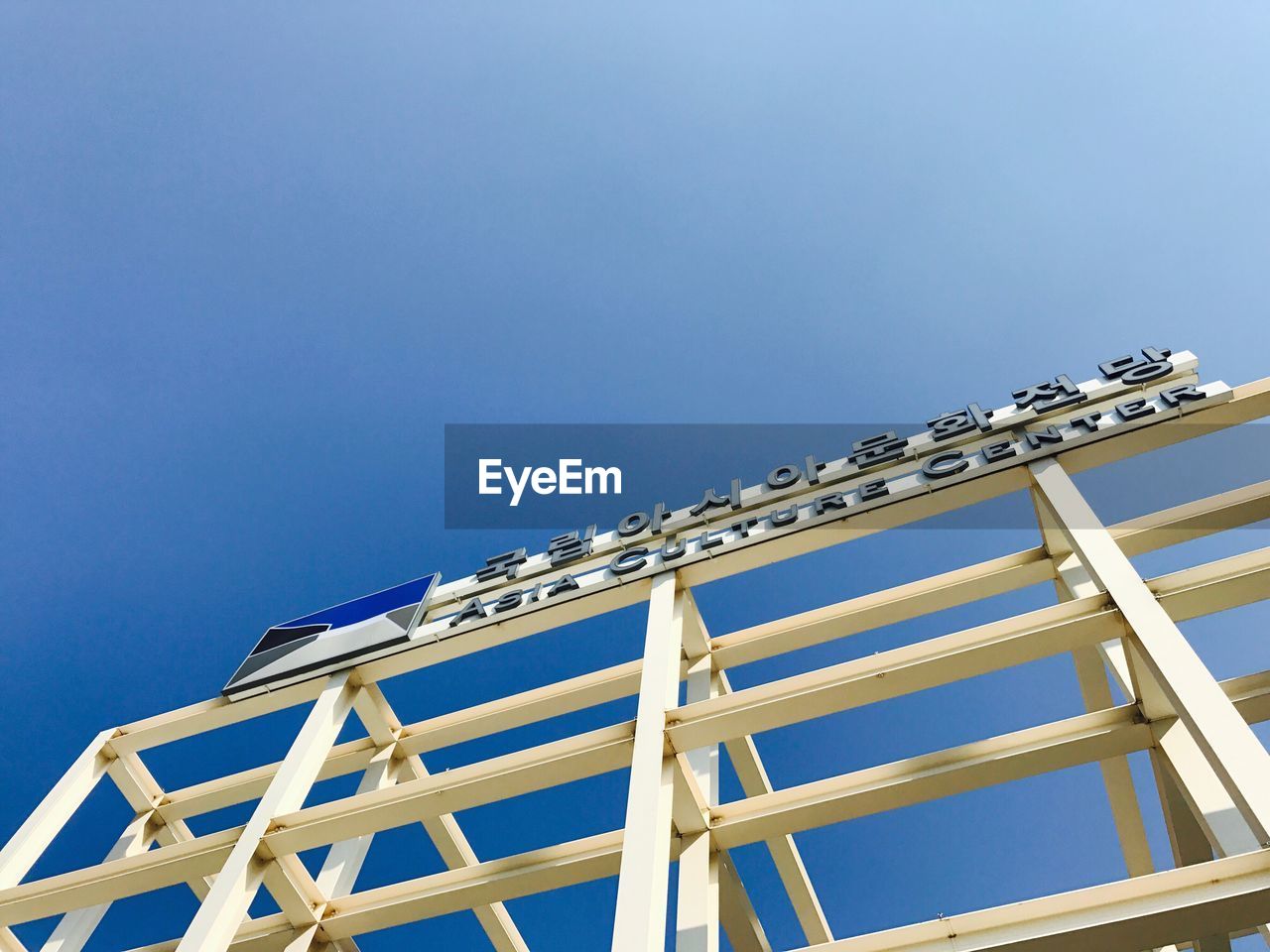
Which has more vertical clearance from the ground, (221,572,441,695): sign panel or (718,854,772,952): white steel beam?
(221,572,441,695): sign panel

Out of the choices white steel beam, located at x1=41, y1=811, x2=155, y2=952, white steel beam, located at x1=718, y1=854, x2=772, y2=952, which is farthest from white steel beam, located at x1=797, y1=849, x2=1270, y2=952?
white steel beam, located at x1=41, y1=811, x2=155, y2=952

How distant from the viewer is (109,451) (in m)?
25.1

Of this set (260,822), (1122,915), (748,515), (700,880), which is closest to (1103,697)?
(748,515)

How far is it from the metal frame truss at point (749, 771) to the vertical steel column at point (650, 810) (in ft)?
0.08

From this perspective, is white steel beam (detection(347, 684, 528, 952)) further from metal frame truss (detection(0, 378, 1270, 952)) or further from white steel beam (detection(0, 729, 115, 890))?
white steel beam (detection(0, 729, 115, 890))

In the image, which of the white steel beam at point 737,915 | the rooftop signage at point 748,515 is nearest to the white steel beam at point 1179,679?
the rooftop signage at point 748,515

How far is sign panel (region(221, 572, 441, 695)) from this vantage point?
1331 centimetres

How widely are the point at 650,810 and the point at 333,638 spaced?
24.1 feet

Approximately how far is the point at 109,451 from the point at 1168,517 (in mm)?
24133

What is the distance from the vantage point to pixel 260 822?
33.4ft

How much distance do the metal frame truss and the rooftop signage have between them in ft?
0.69

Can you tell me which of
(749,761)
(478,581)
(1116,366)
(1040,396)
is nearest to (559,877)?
(749,761)

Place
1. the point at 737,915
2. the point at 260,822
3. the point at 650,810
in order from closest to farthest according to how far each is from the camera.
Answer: the point at 650,810, the point at 737,915, the point at 260,822

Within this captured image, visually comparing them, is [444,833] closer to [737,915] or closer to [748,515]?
[737,915]
